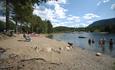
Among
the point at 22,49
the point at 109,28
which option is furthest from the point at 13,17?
A: the point at 109,28

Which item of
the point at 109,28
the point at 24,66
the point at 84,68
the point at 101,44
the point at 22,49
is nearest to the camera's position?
the point at 24,66

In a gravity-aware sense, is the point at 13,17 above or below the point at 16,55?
above

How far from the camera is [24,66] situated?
11.6m

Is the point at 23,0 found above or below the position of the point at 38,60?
above

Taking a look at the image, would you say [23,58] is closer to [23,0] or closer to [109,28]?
[23,0]

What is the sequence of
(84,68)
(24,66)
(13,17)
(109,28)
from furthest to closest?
(109,28), (13,17), (84,68), (24,66)

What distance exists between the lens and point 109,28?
151 metres

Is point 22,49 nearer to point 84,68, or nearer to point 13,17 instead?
point 84,68

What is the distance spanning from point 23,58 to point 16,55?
94 centimetres

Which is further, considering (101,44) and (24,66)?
(101,44)

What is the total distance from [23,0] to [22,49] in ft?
22.5

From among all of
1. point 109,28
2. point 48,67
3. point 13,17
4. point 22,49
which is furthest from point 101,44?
point 109,28

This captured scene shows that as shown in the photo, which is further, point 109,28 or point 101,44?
point 109,28

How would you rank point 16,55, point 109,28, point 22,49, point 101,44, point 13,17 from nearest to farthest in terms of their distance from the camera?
point 16,55, point 22,49, point 101,44, point 13,17, point 109,28
